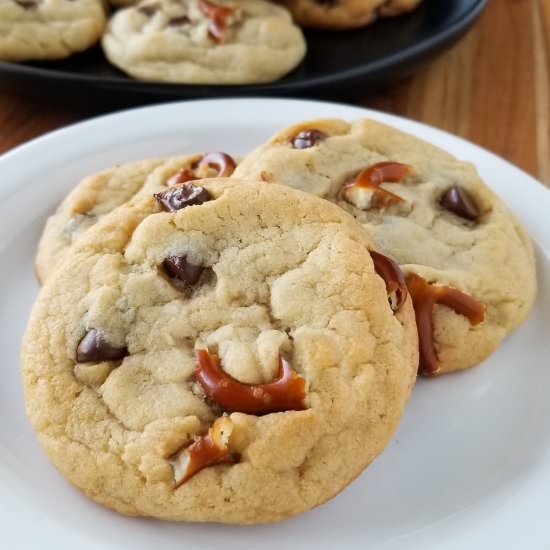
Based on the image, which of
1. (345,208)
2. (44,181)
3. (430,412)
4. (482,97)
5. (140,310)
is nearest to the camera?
(140,310)

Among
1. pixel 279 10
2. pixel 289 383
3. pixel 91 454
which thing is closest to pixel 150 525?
pixel 91 454

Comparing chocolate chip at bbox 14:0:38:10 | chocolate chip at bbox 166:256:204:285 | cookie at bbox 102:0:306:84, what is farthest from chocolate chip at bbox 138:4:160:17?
chocolate chip at bbox 166:256:204:285

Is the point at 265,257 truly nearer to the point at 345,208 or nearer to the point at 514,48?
the point at 345,208

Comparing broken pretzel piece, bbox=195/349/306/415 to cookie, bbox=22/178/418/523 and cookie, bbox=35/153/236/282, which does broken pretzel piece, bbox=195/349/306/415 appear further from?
cookie, bbox=35/153/236/282

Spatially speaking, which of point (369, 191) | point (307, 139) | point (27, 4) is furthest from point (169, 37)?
point (369, 191)

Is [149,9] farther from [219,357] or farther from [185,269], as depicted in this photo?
[219,357]
